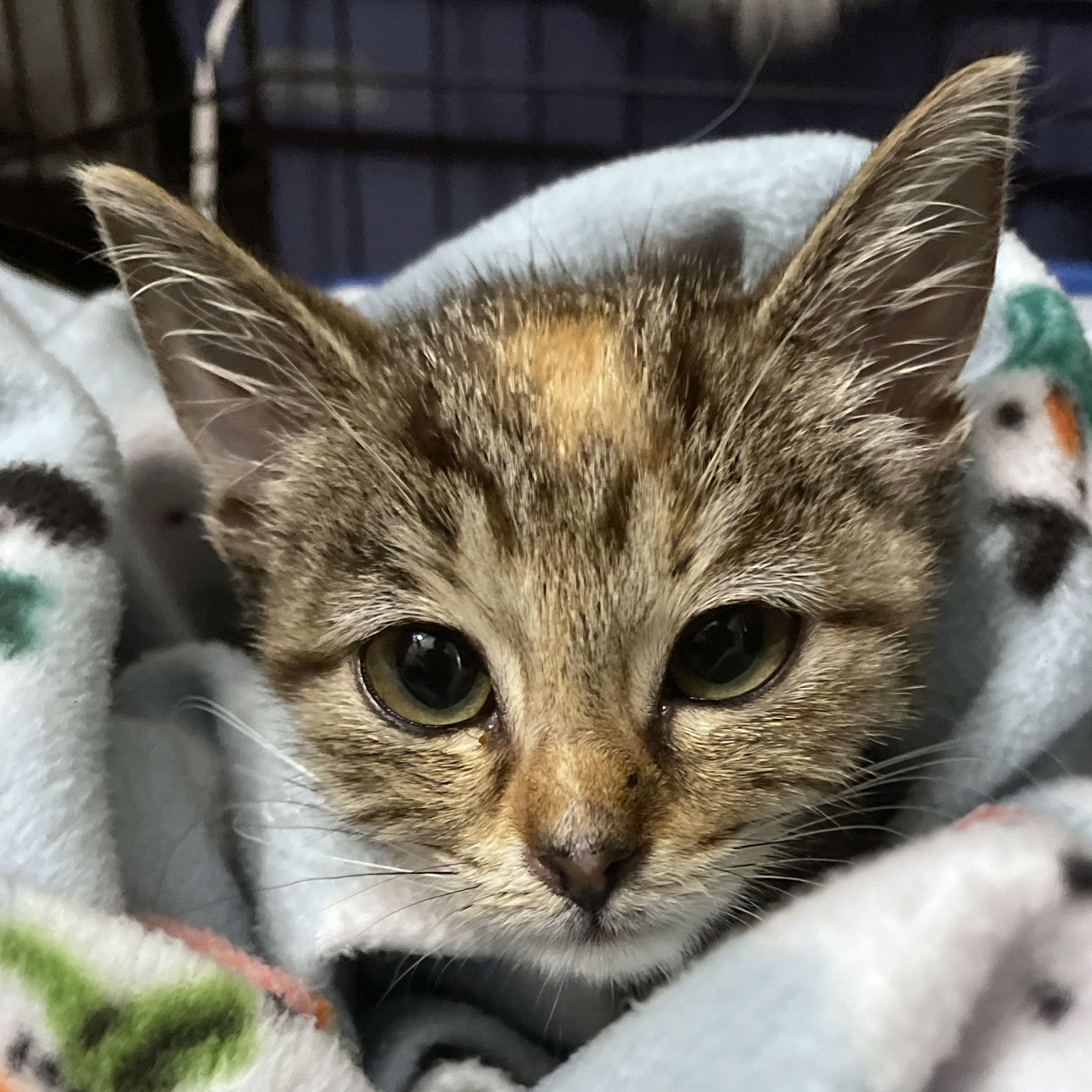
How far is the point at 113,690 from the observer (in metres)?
1.02

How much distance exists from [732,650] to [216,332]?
1.66 feet

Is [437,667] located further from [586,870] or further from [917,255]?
[917,255]

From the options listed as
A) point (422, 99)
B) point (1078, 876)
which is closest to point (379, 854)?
point (1078, 876)

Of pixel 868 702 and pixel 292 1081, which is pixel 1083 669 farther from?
pixel 292 1081

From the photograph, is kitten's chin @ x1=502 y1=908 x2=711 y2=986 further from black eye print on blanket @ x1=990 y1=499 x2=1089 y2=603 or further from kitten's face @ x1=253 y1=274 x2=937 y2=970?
black eye print on blanket @ x1=990 y1=499 x2=1089 y2=603

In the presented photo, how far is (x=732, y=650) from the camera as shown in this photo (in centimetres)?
81

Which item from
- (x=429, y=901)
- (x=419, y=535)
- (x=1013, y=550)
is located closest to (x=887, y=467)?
(x=1013, y=550)

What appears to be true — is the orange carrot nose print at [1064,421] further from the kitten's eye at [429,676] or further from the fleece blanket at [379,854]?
the kitten's eye at [429,676]


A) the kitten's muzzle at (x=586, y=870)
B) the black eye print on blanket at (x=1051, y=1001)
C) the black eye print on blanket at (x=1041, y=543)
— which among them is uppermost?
the black eye print on blanket at (x=1041, y=543)

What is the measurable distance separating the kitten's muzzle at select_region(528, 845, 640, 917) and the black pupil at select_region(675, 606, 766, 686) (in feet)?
0.50

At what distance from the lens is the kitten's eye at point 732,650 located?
31.7 inches

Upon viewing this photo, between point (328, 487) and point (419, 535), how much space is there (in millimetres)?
119

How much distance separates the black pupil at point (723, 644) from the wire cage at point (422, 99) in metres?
1.06

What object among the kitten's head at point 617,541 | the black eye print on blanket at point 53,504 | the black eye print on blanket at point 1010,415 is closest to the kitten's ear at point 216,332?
the kitten's head at point 617,541
